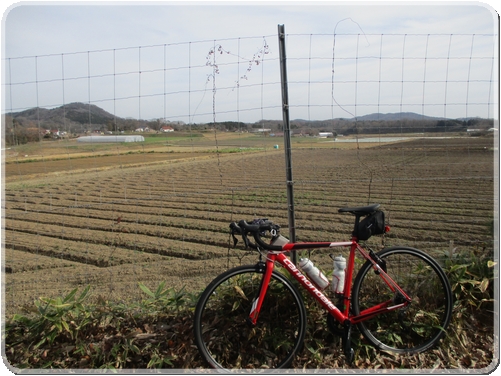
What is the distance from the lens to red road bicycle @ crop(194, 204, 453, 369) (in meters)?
3.04

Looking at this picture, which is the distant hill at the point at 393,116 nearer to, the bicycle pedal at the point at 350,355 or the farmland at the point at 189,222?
the farmland at the point at 189,222

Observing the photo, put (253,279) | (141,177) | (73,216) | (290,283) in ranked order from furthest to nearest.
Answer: (141,177)
(73,216)
(253,279)
(290,283)

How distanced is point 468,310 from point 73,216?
30.6ft

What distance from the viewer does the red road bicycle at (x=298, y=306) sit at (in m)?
3.04

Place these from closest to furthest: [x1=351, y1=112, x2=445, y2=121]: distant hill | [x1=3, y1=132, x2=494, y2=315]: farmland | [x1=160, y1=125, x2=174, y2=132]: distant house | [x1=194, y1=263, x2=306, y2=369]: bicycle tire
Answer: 1. [x1=194, y1=263, x2=306, y2=369]: bicycle tire
2. [x1=351, y1=112, x2=445, y2=121]: distant hill
3. [x1=160, y1=125, x2=174, y2=132]: distant house
4. [x1=3, y1=132, x2=494, y2=315]: farmland

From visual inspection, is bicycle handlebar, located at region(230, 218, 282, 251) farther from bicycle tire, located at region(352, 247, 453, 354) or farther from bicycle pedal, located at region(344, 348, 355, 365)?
bicycle pedal, located at region(344, 348, 355, 365)

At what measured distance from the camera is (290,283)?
3074 mm

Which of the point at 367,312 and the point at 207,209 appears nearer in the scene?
the point at 367,312

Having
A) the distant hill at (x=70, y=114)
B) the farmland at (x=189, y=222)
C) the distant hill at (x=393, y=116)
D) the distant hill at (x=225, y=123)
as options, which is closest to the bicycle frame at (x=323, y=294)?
the farmland at (x=189, y=222)

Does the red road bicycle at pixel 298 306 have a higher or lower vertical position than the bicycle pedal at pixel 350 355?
higher

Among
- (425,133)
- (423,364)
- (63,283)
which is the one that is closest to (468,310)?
(423,364)

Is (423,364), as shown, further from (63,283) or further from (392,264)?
(63,283)

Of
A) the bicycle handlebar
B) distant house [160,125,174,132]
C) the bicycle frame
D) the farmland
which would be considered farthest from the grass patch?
distant house [160,125,174,132]

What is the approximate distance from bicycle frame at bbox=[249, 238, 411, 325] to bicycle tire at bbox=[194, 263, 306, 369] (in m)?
0.07
